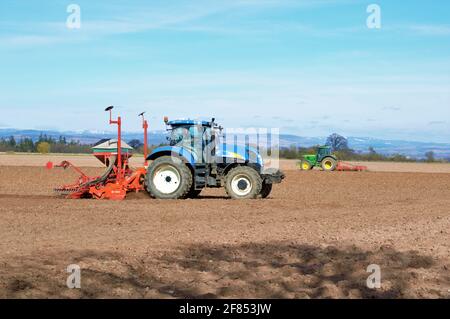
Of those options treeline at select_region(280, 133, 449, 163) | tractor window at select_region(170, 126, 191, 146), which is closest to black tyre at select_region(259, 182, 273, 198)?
tractor window at select_region(170, 126, 191, 146)

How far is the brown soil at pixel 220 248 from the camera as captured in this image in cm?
683

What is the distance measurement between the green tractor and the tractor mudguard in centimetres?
2116

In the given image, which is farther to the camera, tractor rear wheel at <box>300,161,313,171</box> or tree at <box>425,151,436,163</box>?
tree at <box>425,151,436,163</box>

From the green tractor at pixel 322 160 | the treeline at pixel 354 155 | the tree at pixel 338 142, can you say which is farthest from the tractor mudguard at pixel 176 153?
the treeline at pixel 354 155

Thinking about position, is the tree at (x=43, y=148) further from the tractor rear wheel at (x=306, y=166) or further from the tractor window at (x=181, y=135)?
the tractor window at (x=181, y=135)

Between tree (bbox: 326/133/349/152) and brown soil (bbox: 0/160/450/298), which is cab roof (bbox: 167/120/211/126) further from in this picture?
tree (bbox: 326/133/349/152)

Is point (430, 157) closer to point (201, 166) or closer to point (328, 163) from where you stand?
point (328, 163)

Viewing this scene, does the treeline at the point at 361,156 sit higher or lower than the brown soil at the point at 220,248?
higher

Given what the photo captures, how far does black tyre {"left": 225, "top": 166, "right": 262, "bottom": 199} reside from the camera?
51.3 ft

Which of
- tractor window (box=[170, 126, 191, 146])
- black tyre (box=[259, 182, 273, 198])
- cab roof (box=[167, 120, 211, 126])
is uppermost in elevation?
cab roof (box=[167, 120, 211, 126])

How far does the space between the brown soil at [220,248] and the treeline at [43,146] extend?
5820 centimetres

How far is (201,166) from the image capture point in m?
15.7

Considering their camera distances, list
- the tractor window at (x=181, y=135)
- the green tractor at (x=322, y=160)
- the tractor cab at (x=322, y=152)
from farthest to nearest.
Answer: the tractor cab at (x=322, y=152) → the green tractor at (x=322, y=160) → the tractor window at (x=181, y=135)
